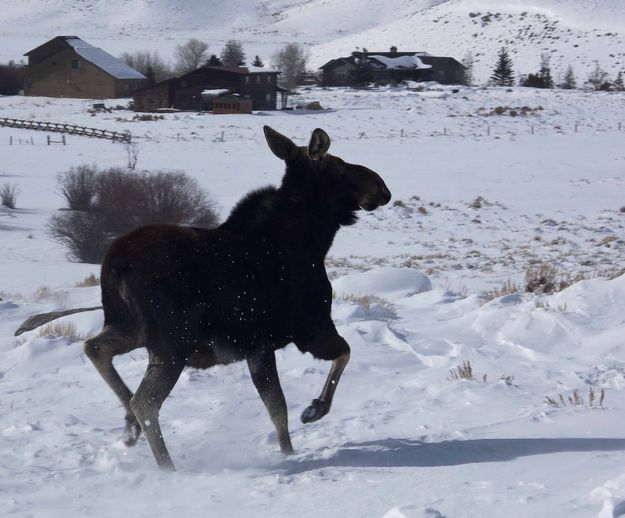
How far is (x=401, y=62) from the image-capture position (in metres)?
94.8

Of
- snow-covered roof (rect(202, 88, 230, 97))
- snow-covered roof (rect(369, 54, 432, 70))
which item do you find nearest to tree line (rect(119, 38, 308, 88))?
snow-covered roof (rect(369, 54, 432, 70))

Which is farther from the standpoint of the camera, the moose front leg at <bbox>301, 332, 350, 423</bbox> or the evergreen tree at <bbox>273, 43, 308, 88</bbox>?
the evergreen tree at <bbox>273, 43, 308, 88</bbox>

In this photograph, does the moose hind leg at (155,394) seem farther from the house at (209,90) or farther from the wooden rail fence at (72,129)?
the house at (209,90)

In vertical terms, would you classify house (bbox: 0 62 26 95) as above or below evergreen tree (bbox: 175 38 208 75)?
below

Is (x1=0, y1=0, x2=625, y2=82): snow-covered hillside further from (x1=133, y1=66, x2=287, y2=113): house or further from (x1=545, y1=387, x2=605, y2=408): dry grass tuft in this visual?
(x1=545, y1=387, x2=605, y2=408): dry grass tuft

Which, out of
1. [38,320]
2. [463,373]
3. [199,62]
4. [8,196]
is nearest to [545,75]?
[199,62]

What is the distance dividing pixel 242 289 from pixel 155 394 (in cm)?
77

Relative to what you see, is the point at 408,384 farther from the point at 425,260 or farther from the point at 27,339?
the point at 425,260

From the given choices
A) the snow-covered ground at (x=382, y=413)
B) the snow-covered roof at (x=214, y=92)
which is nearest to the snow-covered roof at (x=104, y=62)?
the snow-covered roof at (x=214, y=92)

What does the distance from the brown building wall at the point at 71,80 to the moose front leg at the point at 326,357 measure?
77.0 m

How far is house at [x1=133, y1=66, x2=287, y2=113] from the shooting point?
6706cm

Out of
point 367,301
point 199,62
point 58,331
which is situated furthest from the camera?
point 199,62

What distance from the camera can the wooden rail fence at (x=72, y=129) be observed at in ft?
146

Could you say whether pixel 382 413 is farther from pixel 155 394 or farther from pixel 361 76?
pixel 361 76
